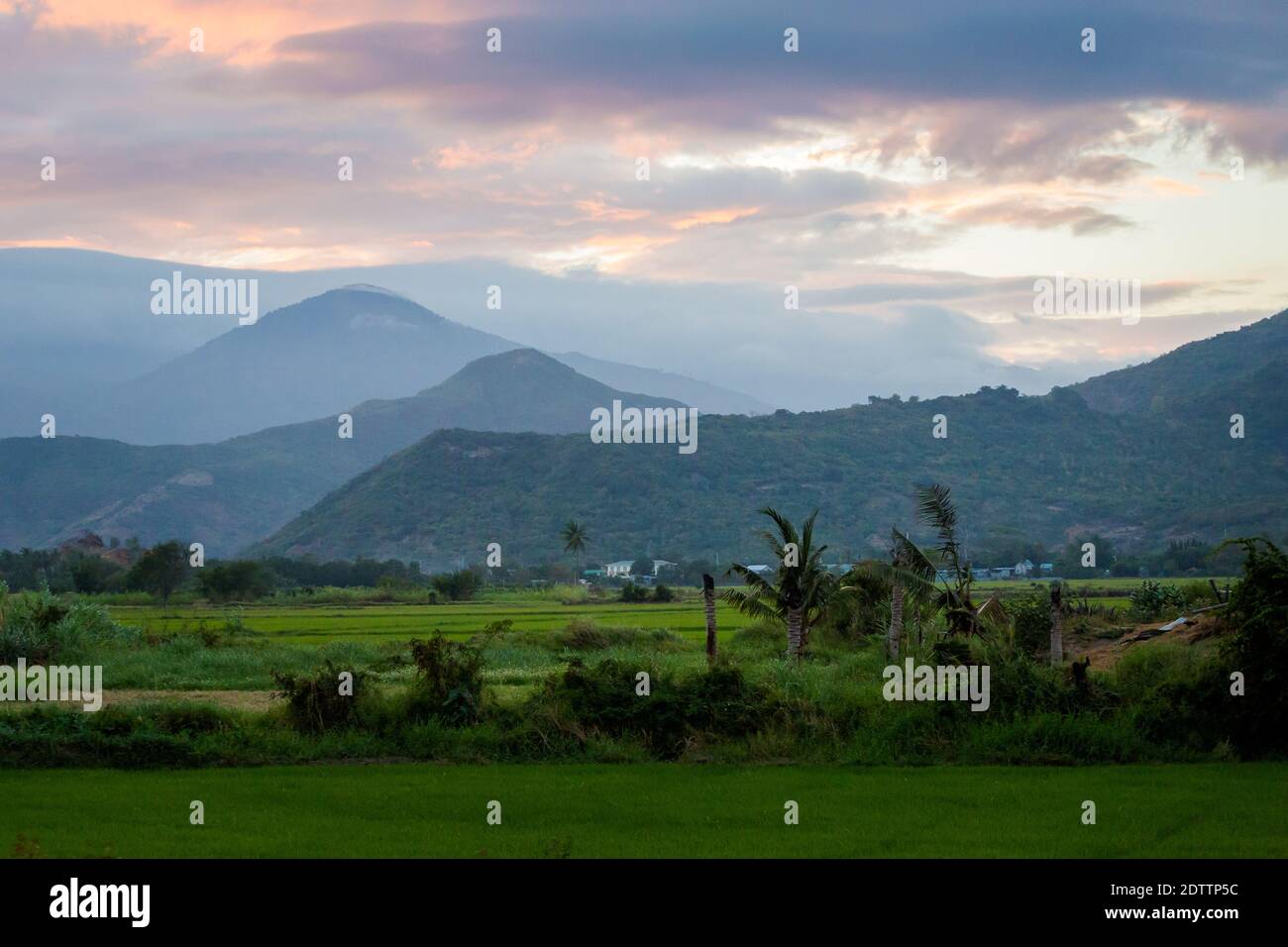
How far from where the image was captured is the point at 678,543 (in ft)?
399

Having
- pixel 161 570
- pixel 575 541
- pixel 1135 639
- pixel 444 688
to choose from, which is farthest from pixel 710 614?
pixel 575 541

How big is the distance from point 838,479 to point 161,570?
69.1 m

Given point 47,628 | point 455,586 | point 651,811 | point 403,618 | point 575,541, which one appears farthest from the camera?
point 575,541

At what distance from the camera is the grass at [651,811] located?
12.1 metres

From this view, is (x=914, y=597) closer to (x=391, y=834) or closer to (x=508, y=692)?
(x=508, y=692)

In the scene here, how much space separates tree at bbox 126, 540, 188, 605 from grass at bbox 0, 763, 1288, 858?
2608 inches

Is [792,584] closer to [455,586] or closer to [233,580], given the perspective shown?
[455,586]

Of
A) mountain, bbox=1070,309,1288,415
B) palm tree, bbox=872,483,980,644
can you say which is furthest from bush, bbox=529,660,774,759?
mountain, bbox=1070,309,1288,415

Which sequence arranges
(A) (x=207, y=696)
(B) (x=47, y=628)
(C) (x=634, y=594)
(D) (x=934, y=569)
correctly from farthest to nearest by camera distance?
1. (C) (x=634, y=594)
2. (B) (x=47, y=628)
3. (A) (x=207, y=696)
4. (D) (x=934, y=569)

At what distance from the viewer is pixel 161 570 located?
80438mm

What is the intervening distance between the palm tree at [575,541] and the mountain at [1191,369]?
213ft

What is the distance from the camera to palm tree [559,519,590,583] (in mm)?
108562
